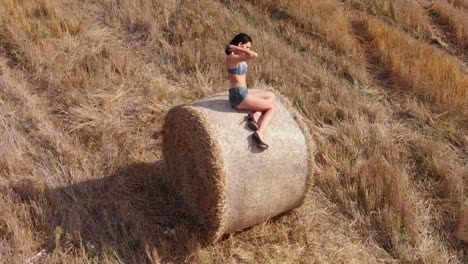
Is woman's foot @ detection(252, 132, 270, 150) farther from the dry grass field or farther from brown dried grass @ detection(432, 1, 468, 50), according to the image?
brown dried grass @ detection(432, 1, 468, 50)

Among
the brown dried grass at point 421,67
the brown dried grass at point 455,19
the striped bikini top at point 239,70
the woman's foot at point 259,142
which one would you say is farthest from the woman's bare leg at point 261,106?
the brown dried grass at point 455,19

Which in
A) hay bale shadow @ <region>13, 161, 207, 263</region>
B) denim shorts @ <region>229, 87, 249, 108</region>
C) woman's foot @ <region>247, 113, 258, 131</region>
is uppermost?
denim shorts @ <region>229, 87, 249, 108</region>

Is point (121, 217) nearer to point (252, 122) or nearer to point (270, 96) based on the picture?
point (252, 122)

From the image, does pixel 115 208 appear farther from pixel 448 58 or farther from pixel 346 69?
pixel 448 58

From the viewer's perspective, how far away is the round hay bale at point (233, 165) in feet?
14.3

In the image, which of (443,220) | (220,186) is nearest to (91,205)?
(220,186)

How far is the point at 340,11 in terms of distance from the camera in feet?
30.5

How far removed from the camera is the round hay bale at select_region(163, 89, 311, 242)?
4352mm

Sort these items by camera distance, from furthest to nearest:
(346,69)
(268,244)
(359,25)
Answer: (359,25) < (346,69) < (268,244)

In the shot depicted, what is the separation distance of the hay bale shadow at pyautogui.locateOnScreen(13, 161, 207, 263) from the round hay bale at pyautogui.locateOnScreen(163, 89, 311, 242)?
28 centimetres

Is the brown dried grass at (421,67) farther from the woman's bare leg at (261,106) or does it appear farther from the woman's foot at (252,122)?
the woman's foot at (252,122)

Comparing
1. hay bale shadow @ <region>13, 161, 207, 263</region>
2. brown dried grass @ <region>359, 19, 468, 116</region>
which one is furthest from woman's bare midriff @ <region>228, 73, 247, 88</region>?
brown dried grass @ <region>359, 19, 468, 116</region>

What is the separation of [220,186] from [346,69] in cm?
414

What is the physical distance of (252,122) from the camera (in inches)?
178
